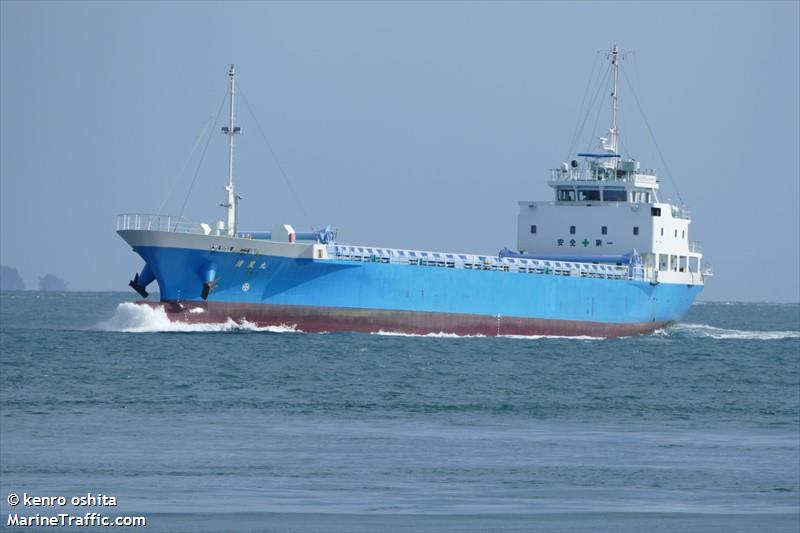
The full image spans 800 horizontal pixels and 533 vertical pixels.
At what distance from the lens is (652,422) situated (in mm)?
27281

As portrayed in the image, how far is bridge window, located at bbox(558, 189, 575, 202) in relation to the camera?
6003cm

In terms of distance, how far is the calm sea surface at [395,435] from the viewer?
1714 cm

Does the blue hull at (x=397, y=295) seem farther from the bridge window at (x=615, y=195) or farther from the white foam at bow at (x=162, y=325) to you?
the bridge window at (x=615, y=195)

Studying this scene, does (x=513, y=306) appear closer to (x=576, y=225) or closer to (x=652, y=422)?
(x=576, y=225)

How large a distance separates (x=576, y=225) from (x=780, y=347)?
34.2 feet

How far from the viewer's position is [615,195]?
59.8 meters

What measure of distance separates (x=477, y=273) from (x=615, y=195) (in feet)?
35.5

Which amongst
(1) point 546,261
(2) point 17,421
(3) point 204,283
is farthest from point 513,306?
(2) point 17,421

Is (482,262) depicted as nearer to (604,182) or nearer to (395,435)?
(604,182)

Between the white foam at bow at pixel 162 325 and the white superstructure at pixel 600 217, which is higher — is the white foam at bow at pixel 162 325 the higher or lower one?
the lower one

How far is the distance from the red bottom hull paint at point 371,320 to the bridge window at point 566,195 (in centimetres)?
642
